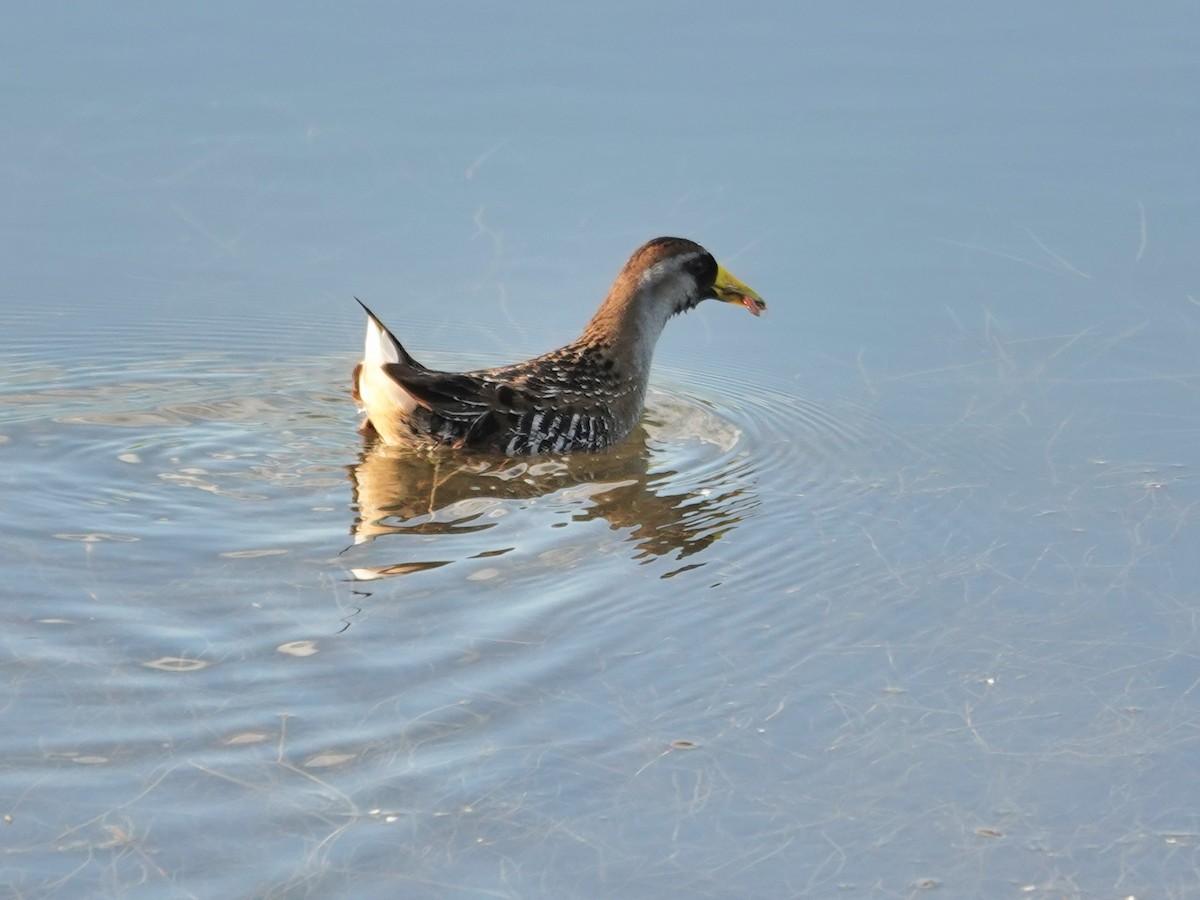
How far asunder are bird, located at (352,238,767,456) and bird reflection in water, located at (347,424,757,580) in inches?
4.0

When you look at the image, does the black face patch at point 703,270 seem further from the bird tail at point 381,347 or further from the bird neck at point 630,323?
the bird tail at point 381,347

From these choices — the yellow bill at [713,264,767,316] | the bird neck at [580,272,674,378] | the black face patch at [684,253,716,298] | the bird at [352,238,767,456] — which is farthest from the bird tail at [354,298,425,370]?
the yellow bill at [713,264,767,316]

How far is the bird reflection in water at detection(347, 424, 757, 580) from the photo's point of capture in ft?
21.6

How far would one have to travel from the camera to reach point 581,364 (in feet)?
27.0

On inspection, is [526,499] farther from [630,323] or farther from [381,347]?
[630,323]

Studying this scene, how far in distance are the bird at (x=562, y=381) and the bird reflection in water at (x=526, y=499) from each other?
0.10m

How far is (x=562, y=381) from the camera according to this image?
26.3ft

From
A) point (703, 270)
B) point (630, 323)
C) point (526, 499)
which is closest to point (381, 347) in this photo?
point (526, 499)

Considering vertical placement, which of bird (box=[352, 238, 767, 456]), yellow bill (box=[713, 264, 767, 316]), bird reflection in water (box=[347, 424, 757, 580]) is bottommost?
bird reflection in water (box=[347, 424, 757, 580])

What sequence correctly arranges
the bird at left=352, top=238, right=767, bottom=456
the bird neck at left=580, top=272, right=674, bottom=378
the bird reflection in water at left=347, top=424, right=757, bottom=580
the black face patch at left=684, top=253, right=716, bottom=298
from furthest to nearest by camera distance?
the black face patch at left=684, top=253, right=716, bottom=298 → the bird neck at left=580, top=272, right=674, bottom=378 → the bird at left=352, top=238, right=767, bottom=456 → the bird reflection in water at left=347, top=424, right=757, bottom=580

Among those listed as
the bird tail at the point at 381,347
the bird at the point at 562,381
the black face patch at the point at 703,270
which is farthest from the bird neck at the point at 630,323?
the bird tail at the point at 381,347

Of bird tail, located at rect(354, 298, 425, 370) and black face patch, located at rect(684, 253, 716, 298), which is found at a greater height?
black face patch, located at rect(684, 253, 716, 298)

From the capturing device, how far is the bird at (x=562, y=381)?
24.7 feet

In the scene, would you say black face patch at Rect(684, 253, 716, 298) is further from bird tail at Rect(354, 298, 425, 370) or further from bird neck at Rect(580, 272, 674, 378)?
bird tail at Rect(354, 298, 425, 370)
